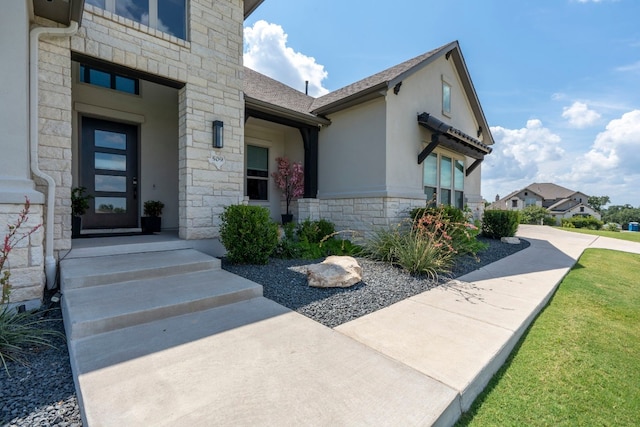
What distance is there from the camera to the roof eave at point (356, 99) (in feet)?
23.5

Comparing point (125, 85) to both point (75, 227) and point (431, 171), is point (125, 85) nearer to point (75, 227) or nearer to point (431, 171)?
point (75, 227)

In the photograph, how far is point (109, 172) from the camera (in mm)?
6758

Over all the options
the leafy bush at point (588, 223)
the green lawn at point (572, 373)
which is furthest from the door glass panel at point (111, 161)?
the leafy bush at point (588, 223)

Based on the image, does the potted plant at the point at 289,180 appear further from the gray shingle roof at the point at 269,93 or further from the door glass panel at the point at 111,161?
the door glass panel at the point at 111,161

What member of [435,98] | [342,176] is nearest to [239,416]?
[342,176]

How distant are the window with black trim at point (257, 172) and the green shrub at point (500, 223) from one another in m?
8.52

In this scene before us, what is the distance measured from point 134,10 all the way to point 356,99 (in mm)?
5225

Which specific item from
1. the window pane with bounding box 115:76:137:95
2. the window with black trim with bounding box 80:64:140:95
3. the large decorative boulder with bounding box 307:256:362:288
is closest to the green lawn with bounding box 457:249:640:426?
the large decorative boulder with bounding box 307:256:362:288

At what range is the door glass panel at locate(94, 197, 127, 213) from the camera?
21.8ft

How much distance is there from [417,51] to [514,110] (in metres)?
10.7

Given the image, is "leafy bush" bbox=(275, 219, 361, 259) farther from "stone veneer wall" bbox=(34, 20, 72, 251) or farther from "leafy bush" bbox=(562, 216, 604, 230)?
"leafy bush" bbox=(562, 216, 604, 230)

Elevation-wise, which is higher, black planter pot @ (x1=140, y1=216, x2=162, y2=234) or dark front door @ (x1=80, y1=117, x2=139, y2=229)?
dark front door @ (x1=80, y1=117, x2=139, y2=229)

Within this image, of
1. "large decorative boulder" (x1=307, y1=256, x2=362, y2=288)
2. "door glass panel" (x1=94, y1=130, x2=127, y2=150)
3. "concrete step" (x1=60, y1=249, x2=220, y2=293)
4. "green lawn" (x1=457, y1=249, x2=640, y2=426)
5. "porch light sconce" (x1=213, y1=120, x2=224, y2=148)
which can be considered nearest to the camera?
"green lawn" (x1=457, y1=249, x2=640, y2=426)

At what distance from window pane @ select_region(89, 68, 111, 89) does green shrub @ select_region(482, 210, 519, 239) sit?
12.7 m
